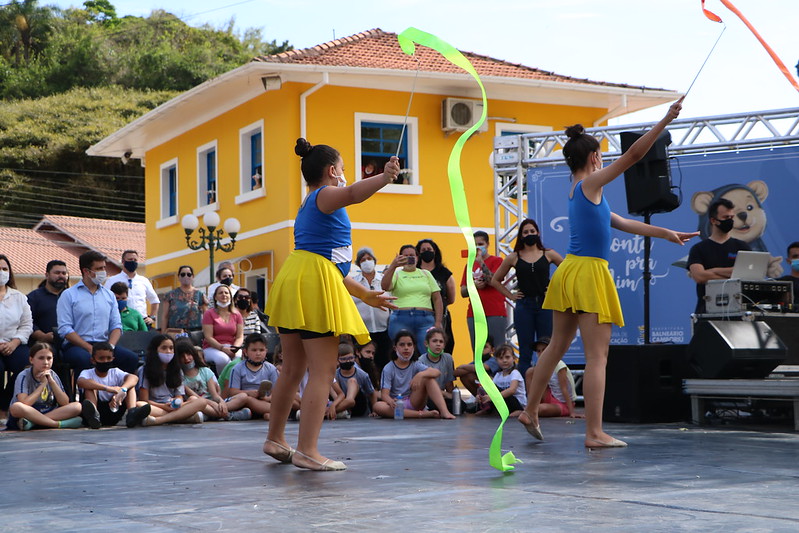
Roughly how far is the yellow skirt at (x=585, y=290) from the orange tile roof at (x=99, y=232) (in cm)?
3786

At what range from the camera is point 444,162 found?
71.8 feet

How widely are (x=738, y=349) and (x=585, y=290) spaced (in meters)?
2.21

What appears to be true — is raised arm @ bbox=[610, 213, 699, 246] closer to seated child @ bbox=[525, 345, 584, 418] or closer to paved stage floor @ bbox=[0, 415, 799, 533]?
paved stage floor @ bbox=[0, 415, 799, 533]

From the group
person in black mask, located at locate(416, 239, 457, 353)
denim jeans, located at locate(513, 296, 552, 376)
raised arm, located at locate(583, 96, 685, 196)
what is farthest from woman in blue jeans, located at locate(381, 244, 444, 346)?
raised arm, located at locate(583, 96, 685, 196)

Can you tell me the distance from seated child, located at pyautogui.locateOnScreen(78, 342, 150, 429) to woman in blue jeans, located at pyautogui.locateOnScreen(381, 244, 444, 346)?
9.27ft

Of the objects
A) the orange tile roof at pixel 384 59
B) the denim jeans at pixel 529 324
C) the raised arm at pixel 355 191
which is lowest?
the denim jeans at pixel 529 324

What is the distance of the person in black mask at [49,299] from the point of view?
1057 centimetres

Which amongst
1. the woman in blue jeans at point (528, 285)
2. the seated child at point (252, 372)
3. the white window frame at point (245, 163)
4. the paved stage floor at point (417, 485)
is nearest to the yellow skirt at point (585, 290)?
the paved stage floor at point (417, 485)

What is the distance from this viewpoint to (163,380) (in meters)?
10.2

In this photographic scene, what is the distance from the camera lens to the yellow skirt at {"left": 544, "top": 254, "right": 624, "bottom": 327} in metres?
6.25

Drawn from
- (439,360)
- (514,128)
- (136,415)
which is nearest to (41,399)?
(136,415)

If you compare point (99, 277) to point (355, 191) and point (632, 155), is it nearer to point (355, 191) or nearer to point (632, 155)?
A: point (355, 191)

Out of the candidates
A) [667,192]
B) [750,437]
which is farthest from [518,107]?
[750,437]

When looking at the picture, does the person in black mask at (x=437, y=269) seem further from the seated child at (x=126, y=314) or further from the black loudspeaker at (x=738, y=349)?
the black loudspeaker at (x=738, y=349)
